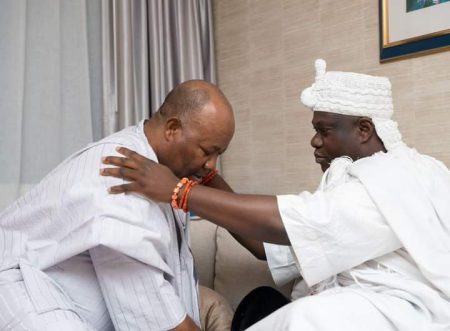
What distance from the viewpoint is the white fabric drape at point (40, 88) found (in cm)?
237

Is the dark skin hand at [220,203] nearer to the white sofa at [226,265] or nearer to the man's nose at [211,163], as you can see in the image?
the man's nose at [211,163]

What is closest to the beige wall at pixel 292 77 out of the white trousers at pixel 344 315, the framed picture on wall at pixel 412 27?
the framed picture on wall at pixel 412 27

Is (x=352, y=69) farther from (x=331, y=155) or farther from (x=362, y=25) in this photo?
(x=331, y=155)

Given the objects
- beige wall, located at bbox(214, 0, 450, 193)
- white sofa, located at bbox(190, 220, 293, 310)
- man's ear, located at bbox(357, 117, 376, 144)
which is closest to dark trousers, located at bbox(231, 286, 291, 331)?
white sofa, located at bbox(190, 220, 293, 310)

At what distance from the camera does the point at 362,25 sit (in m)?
2.42

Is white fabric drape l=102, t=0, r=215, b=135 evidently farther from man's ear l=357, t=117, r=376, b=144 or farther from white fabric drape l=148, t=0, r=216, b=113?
man's ear l=357, t=117, r=376, b=144

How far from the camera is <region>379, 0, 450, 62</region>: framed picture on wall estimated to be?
2133 millimetres

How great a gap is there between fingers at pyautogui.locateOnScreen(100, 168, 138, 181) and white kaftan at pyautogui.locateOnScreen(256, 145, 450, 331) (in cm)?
41

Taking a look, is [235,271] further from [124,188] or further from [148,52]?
[148,52]

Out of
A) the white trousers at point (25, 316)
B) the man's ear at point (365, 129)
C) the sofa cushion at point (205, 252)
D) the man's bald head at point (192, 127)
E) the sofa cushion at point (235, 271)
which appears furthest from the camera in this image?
the sofa cushion at point (205, 252)

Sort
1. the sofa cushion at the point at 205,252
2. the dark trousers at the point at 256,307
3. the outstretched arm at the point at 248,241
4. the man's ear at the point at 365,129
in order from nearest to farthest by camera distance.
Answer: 1. the man's ear at the point at 365,129
2. the dark trousers at the point at 256,307
3. the outstretched arm at the point at 248,241
4. the sofa cushion at the point at 205,252

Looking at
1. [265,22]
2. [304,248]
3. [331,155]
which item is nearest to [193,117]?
[304,248]

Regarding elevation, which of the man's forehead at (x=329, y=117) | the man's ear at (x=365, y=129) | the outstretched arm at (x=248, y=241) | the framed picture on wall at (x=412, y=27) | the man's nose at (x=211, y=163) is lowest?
the outstretched arm at (x=248, y=241)

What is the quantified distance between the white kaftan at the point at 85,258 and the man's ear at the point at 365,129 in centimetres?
74
